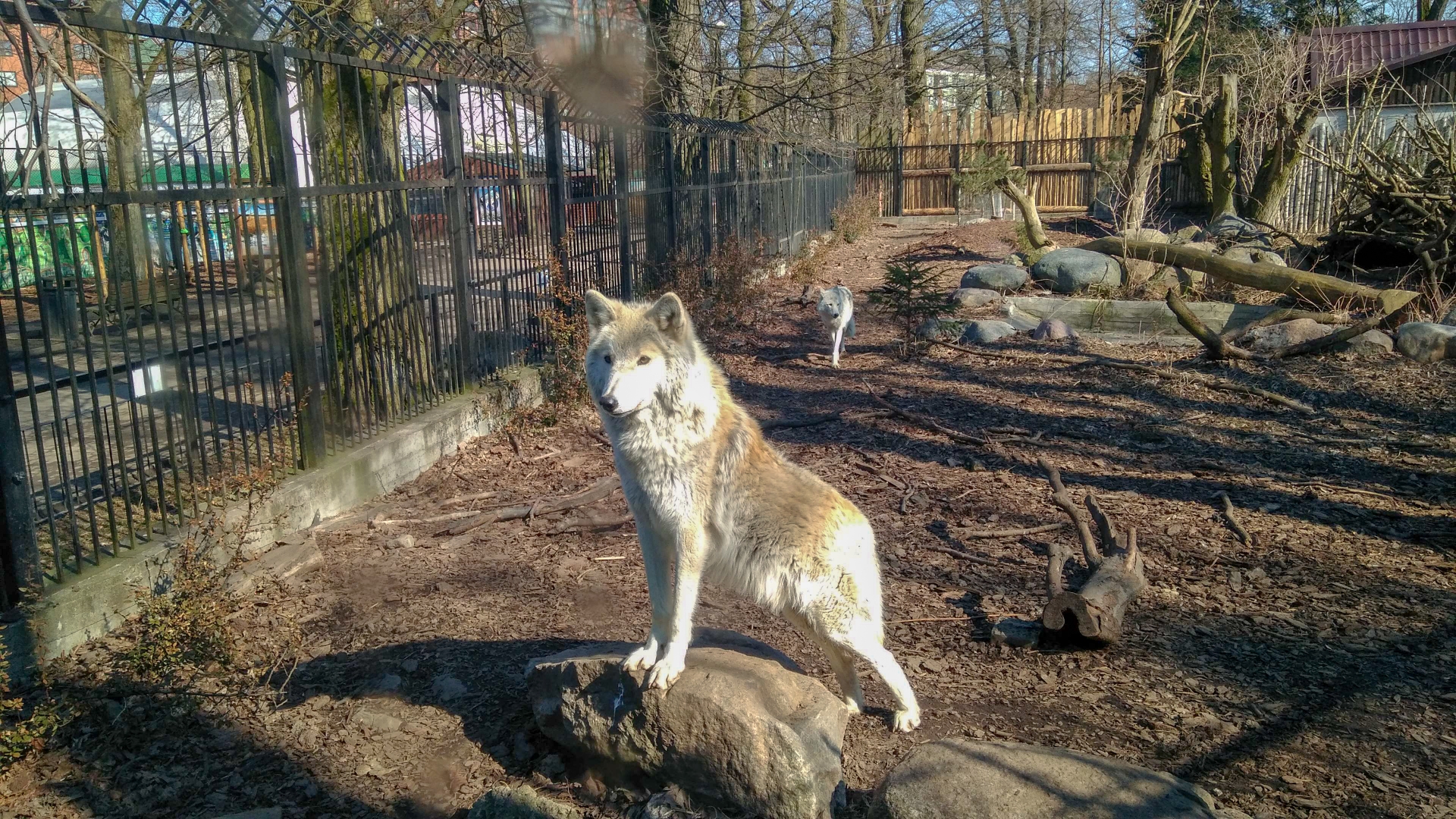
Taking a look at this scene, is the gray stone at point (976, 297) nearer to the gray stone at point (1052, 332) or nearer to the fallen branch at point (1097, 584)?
the gray stone at point (1052, 332)

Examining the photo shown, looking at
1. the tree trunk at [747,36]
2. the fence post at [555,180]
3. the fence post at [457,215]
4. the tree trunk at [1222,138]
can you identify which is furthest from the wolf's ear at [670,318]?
the tree trunk at [1222,138]

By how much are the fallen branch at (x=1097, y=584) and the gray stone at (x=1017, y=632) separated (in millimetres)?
90

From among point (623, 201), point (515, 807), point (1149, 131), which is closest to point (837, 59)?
point (623, 201)

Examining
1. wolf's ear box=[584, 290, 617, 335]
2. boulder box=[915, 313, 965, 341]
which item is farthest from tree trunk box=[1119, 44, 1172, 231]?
wolf's ear box=[584, 290, 617, 335]

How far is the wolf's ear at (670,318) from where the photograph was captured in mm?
4148

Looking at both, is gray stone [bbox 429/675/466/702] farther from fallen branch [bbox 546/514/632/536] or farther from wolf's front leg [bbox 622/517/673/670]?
fallen branch [bbox 546/514/632/536]

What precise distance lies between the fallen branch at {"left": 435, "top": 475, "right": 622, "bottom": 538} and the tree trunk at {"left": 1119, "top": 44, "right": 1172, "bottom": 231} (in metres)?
16.7

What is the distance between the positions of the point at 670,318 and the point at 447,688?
217 centimetres

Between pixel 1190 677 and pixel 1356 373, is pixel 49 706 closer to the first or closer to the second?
pixel 1190 677

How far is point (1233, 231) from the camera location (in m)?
18.3

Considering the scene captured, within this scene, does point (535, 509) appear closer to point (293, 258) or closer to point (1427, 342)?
point (293, 258)

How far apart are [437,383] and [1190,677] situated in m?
6.48

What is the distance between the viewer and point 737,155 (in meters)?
18.7

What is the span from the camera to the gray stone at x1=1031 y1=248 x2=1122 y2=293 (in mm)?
15633
